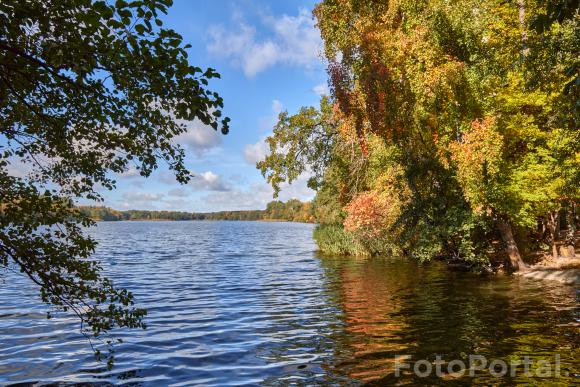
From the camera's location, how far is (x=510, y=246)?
2489cm

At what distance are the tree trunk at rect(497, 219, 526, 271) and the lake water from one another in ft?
8.58

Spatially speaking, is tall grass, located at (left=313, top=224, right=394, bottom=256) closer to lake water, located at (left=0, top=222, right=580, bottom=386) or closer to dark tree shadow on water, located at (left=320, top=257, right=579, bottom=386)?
lake water, located at (left=0, top=222, right=580, bottom=386)

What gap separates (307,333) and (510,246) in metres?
16.7

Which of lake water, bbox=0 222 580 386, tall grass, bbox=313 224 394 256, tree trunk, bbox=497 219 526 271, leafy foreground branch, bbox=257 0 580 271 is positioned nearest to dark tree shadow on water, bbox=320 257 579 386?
lake water, bbox=0 222 580 386

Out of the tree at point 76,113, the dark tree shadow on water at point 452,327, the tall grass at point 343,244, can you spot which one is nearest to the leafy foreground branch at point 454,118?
the dark tree shadow on water at point 452,327

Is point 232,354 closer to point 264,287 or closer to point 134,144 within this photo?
point 134,144

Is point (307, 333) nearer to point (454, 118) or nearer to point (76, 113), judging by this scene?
point (76, 113)

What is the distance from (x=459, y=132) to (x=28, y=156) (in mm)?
20410

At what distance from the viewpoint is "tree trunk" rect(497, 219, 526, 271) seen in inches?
959

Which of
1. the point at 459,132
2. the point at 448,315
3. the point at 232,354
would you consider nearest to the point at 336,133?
the point at 459,132

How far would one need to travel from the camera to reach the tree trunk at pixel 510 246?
959 inches

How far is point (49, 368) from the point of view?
10695mm

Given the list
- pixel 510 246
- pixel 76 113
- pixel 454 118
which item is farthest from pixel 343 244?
pixel 76 113

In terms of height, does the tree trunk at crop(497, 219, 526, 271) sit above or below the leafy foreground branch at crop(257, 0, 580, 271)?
below
